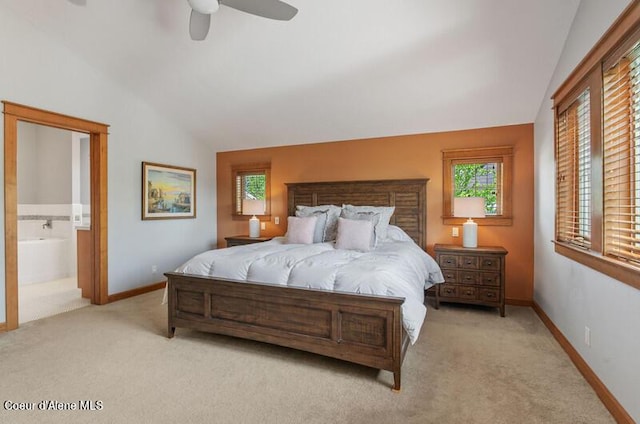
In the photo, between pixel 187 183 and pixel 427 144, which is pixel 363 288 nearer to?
pixel 427 144

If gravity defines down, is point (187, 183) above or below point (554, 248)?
above

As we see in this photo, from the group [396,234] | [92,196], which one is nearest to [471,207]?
[396,234]

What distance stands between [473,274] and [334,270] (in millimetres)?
2109

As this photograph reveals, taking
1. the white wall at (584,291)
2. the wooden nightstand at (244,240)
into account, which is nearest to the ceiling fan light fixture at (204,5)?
the white wall at (584,291)

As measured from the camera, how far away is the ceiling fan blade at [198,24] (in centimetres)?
259

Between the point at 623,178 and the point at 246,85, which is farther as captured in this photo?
the point at 246,85

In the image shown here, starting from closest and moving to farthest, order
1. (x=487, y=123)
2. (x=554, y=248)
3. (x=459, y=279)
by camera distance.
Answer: (x=554, y=248)
(x=459, y=279)
(x=487, y=123)

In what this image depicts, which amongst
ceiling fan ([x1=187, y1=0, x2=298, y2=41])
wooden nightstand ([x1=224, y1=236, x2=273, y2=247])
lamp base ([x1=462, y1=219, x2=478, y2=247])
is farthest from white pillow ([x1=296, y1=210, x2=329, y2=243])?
ceiling fan ([x1=187, y1=0, x2=298, y2=41])

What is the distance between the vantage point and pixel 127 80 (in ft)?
13.6

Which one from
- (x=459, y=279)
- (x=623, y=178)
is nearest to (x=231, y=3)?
(x=623, y=178)

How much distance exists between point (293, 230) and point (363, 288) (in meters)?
1.88

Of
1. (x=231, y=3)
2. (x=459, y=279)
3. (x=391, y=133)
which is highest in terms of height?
(x=231, y=3)

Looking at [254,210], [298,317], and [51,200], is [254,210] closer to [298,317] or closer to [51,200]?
[298,317]

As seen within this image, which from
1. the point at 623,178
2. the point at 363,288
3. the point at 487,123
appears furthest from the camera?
the point at 487,123
